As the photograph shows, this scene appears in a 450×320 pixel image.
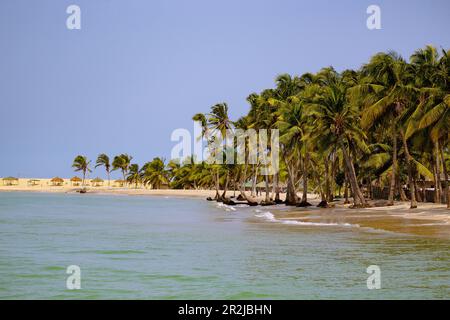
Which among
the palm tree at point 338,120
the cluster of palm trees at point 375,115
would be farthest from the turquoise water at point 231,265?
the palm tree at point 338,120

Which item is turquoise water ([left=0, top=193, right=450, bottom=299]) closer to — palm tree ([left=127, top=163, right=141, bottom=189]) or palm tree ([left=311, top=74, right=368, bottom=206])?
palm tree ([left=311, top=74, right=368, bottom=206])

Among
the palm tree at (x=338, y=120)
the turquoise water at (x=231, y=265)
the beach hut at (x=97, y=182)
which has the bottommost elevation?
the turquoise water at (x=231, y=265)

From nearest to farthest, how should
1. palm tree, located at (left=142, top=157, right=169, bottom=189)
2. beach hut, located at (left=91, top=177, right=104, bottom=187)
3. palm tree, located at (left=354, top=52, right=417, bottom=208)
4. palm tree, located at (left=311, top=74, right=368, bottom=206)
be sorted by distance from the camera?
palm tree, located at (left=354, top=52, right=417, bottom=208)
palm tree, located at (left=311, top=74, right=368, bottom=206)
palm tree, located at (left=142, top=157, right=169, bottom=189)
beach hut, located at (left=91, top=177, right=104, bottom=187)

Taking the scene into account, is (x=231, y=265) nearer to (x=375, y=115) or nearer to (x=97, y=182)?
(x=375, y=115)

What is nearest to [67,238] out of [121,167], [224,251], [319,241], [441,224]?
[224,251]

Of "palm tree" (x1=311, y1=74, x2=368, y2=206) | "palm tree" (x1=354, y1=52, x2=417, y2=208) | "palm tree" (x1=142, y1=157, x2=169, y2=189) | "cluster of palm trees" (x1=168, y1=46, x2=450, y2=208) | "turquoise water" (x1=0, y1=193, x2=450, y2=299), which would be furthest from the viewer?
"palm tree" (x1=142, y1=157, x2=169, y2=189)

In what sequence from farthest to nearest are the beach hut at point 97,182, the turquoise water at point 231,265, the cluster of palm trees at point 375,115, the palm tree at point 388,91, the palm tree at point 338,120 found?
the beach hut at point 97,182 < the palm tree at point 338,120 < the palm tree at point 388,91 < the cluster of palm trees at point 375,115 < the turquoise water at point 231,265

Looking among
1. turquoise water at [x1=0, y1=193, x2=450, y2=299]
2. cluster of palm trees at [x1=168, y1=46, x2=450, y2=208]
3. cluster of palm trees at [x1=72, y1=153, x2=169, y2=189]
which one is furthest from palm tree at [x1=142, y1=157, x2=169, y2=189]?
turquoise water at [x1=0, y1=193, x2=450, y2=299]

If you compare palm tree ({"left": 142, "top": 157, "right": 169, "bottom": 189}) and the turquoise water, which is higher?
palm tree ({"left": 142, "top": 157, "right": 169, "bottom": 189})

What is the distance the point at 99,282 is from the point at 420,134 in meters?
28.2

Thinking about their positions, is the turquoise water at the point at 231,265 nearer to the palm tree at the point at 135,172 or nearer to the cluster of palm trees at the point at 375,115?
the cluster of palm trees at the point at 375,115

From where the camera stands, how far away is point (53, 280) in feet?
45.1

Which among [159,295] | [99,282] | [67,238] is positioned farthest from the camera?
[67,238]

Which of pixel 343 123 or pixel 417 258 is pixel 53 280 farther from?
pixel 343 123
